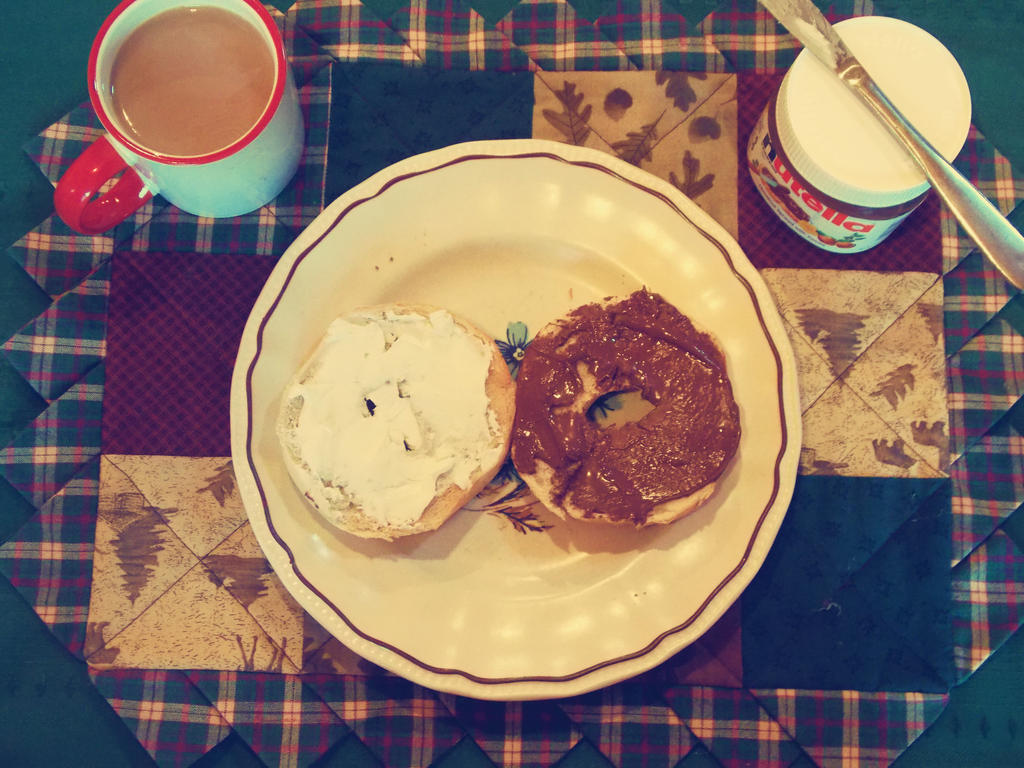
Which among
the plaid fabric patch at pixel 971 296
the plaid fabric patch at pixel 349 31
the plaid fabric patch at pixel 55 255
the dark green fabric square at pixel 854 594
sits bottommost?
the dark green fabric square at pixel 854 594

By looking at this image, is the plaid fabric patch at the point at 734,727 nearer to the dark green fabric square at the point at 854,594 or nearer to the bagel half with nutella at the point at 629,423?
the dark green fabric square at the point at 854,594

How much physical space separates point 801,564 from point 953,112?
2.58ft

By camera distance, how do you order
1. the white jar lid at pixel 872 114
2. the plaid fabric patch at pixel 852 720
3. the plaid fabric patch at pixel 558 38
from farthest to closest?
the plaid fabric patch at pixel 558 38 < the plaid fabric patch at pixel 852 720 < the white jar lid at pixel 872 114

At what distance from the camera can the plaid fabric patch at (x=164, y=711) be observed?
1427 mm

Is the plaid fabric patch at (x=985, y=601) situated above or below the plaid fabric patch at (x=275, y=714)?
above

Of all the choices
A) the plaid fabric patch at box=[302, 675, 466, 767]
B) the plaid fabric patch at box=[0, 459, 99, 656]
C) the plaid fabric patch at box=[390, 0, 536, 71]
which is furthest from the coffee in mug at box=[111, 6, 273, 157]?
the plaid fabric patch at box=[302, 675, 466, 767]

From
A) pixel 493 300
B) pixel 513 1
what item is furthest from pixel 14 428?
pixel 513 1

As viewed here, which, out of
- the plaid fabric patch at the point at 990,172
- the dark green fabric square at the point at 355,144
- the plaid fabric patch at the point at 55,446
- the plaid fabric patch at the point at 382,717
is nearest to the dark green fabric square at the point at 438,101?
the dark green fabric square at the point at 355,144

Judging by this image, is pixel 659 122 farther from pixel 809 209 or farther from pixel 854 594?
pixel 854 594

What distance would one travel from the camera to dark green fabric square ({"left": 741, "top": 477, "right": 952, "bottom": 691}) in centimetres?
141

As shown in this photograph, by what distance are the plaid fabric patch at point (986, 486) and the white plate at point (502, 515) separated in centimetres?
38

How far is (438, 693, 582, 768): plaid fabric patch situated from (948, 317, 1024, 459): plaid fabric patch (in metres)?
0.87

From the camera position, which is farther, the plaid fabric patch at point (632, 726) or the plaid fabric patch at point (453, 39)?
the plaid fabric patch at point (453, 39)

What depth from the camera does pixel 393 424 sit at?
125cm
